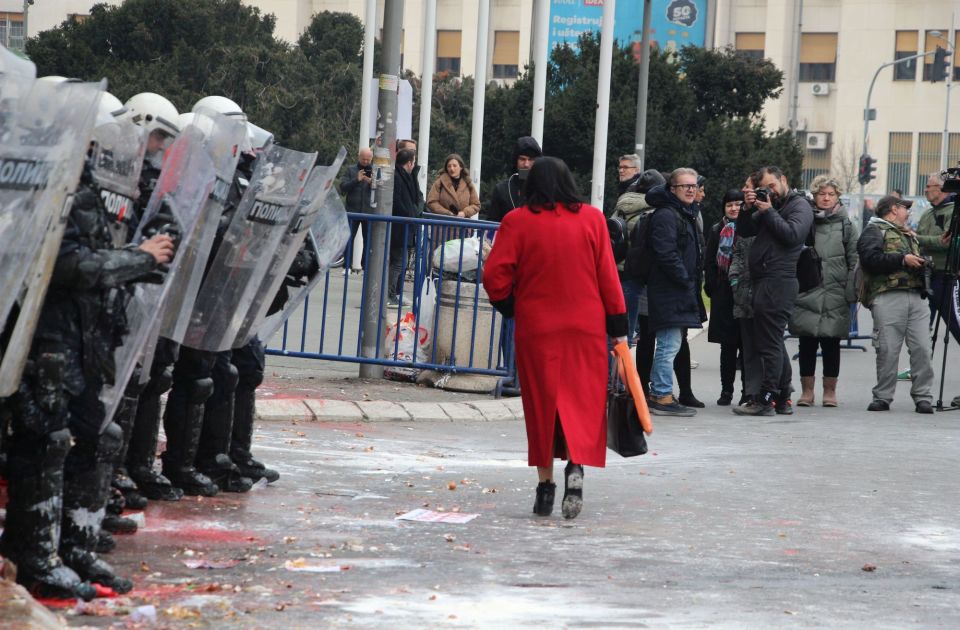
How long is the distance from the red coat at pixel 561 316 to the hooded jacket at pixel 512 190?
528cm

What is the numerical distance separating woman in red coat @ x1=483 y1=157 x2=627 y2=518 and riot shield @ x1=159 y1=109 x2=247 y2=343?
1508 mm

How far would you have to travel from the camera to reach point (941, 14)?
65.8 meters

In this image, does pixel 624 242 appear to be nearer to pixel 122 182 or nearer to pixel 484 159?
pixel 122 182

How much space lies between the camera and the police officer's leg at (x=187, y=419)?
24.1ft

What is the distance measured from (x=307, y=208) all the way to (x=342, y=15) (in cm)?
4265

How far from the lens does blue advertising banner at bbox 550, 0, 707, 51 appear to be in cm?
3278

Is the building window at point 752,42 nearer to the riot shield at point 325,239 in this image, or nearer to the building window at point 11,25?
the building window at point 11,25

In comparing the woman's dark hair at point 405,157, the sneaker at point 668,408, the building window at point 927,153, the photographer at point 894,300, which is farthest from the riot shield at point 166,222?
the building window at point 927,153

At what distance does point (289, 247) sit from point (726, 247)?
21.1ft

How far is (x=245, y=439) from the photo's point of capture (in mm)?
8078

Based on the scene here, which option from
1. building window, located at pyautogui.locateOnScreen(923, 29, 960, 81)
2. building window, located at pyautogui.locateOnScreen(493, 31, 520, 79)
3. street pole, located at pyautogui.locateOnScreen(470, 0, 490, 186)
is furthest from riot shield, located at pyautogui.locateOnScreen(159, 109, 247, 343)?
building window, located at pyautogui.locateOnScreen(923, 29, 960, 81)

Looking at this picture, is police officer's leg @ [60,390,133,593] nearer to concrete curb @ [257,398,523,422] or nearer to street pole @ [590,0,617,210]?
concrete curb @ [257,398,523,422]

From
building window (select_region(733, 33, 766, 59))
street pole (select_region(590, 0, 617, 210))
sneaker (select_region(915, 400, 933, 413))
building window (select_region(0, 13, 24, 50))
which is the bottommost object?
sneaker (select_region(915, 400, 933, 413))

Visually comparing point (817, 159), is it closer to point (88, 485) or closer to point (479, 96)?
point (479, 96)
